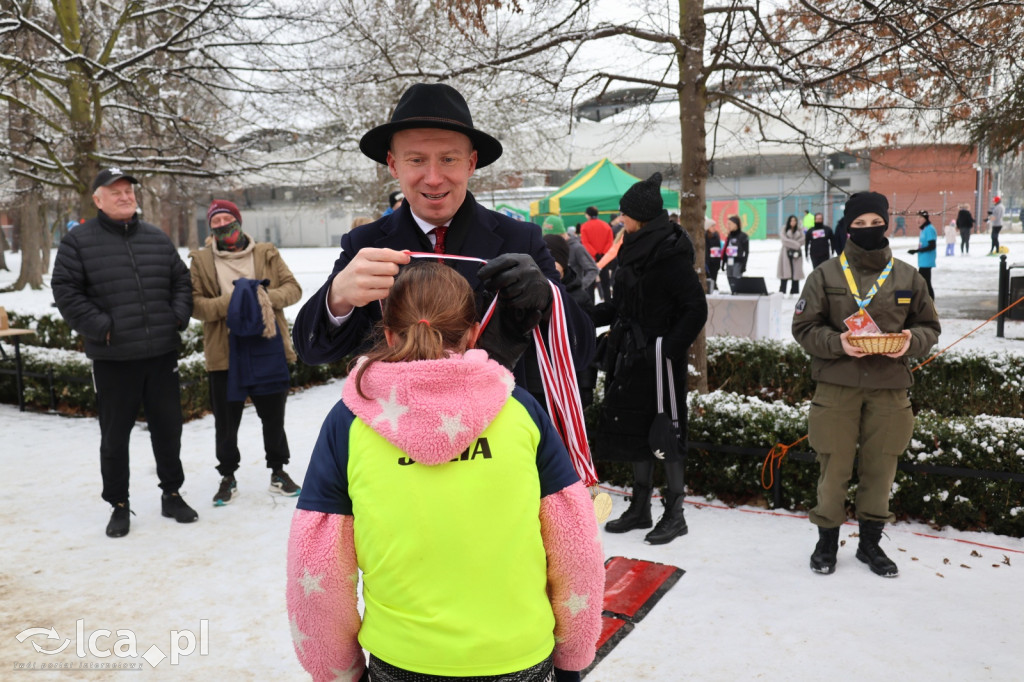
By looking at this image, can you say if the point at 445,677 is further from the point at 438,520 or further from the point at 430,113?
the point at 430,113

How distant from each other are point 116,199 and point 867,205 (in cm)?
438

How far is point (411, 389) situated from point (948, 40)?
20.5 ft

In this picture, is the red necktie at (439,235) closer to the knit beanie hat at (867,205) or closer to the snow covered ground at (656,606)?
the snow covered ground at (656,606)

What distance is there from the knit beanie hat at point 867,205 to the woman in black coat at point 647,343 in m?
0.94

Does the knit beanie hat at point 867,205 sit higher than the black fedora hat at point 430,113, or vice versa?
the black fedora hat at point 430,113

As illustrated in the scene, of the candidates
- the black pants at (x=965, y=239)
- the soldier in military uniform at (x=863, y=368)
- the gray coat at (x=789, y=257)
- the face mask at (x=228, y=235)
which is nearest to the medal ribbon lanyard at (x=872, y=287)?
the soldier in military uniform at (x=863, y=368)

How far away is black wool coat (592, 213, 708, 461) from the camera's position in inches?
181

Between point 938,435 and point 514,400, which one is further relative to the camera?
point 938,435

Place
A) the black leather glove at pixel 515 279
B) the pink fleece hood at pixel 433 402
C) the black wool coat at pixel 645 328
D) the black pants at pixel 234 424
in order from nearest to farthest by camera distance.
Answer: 1. the pink fleece hood at pixel 433 402
2. the black leather glove at pixel 515 279
3. the black wool coat at pixel 645 328
4. the black pants at pixel 234 424

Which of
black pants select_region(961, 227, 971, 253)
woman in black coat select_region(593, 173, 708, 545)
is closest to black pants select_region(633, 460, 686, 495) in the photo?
woman in black coat select_region(593, 173, 708, 545)

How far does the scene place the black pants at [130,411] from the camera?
494 cm

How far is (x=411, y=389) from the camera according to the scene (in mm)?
1646

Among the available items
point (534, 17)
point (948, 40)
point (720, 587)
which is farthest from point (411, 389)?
point (948, 40)

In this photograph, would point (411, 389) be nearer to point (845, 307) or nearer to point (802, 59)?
point (845, 307)
